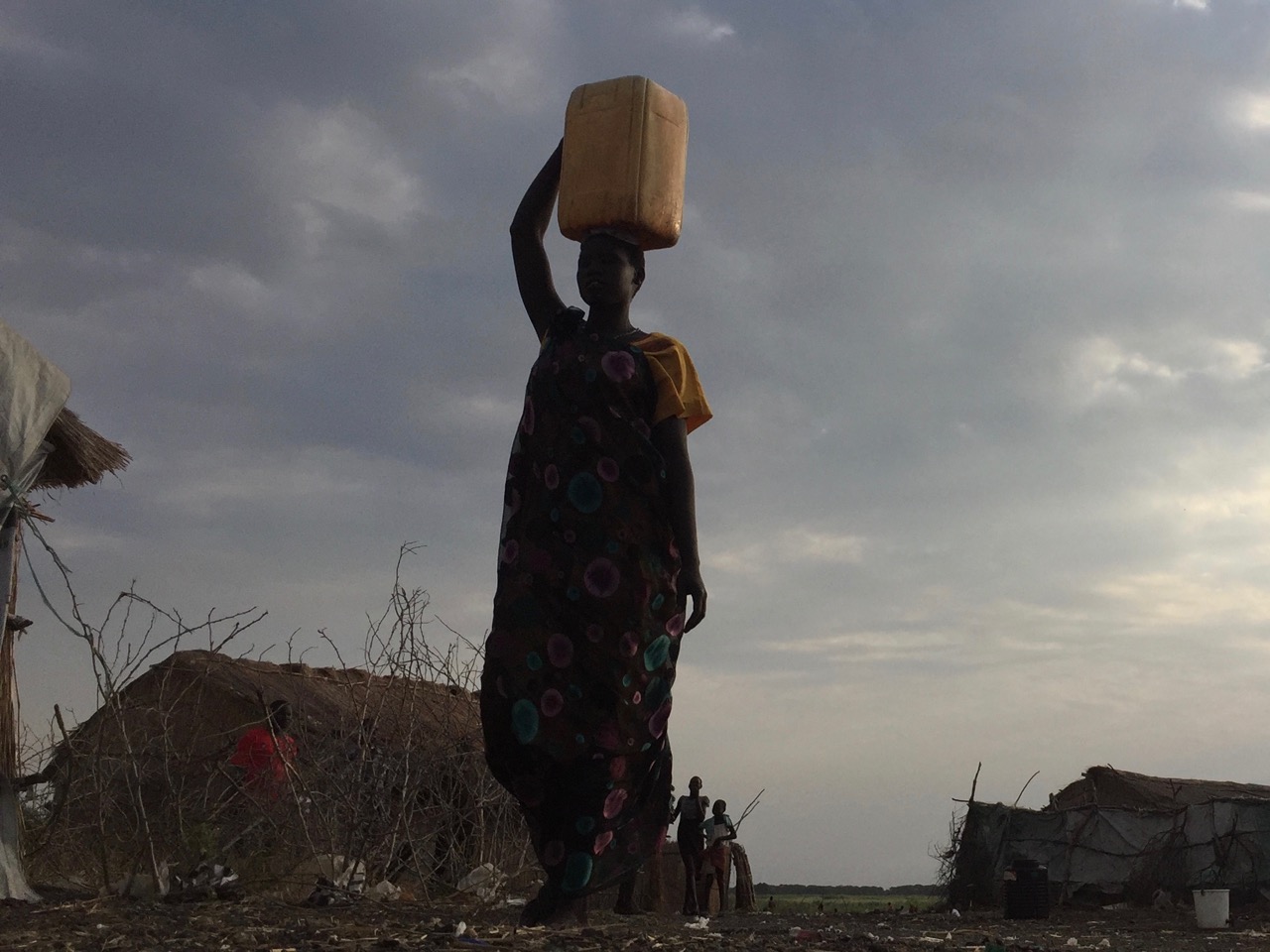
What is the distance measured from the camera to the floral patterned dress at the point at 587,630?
170 inches

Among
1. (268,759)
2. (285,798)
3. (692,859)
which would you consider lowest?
(692,859)

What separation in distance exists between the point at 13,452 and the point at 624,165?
424cm

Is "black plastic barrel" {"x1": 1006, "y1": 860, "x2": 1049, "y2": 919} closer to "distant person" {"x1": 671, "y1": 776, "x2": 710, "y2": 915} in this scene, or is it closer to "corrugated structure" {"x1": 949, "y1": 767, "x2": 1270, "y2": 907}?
"corrugated structure" {"x1": 949, "y1": 767, "x2": 1270, "y2": 907}

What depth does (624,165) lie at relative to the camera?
15.0 ft

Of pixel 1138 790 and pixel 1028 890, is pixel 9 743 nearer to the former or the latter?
pixel 1028 890

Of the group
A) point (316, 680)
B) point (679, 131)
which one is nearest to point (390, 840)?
point (679, 131)

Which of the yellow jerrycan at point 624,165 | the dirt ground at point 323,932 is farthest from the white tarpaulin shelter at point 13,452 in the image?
the yellow jerrycan at point 624,165

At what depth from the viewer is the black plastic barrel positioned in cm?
1557

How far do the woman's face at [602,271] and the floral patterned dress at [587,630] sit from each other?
17 cm

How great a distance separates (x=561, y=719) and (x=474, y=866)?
503cm

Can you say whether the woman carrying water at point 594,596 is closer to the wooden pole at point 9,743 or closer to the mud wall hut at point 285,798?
the mud wall hut at point 285,798

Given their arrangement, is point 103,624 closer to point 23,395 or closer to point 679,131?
point 23,395

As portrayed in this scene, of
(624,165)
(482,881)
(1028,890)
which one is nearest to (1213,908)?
(1028,890)

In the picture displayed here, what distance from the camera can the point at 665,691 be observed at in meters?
4.50
